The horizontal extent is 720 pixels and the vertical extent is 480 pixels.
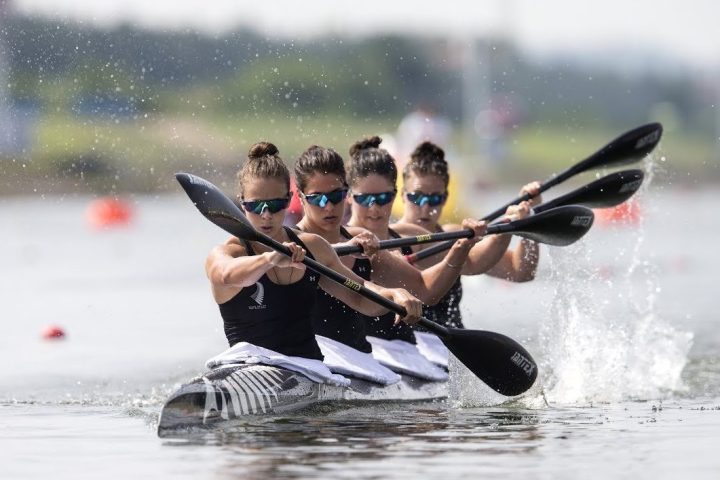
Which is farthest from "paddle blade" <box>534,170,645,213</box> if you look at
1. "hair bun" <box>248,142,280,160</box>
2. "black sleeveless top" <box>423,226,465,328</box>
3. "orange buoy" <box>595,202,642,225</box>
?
"orange buoy" <box>595,202,642,225</box>

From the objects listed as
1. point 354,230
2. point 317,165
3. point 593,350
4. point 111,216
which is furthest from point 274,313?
point 111,216

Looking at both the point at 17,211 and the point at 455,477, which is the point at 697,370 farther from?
the point at 17,211

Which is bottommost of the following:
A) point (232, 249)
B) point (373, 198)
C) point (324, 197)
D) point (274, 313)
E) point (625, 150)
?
point (274, 313)

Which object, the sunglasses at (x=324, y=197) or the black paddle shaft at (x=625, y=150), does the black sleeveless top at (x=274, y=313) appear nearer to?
the sunglasses at (x=324, y=197)

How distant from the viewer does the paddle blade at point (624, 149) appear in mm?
12195

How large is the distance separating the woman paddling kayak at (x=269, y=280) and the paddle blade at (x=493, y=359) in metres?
0.71

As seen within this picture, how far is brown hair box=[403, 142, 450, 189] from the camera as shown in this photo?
11320mm

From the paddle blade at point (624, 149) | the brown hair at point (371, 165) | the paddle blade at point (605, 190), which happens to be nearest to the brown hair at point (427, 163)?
the brown hair at point (371, 165)

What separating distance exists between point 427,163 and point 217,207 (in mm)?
2686

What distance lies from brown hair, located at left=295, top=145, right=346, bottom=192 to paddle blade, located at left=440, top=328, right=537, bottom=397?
1.17m

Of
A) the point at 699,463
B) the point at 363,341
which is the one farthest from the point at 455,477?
the point at 363,341

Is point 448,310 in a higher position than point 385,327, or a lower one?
higher

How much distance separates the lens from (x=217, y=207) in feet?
29.3

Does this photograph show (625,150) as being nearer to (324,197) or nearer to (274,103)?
(324,197)
